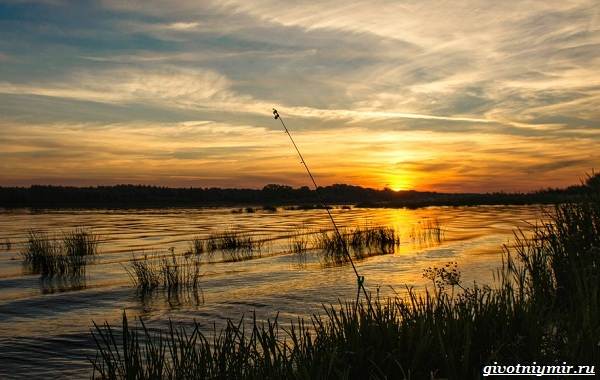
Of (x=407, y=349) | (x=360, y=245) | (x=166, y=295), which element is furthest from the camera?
(x=360, y=245)

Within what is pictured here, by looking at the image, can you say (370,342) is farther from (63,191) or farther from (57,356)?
(63,191)

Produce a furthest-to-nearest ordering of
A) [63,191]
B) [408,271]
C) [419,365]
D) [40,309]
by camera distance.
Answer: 1. [63,191]
2. [408,271]
3. [40,309]
4. [419,365]

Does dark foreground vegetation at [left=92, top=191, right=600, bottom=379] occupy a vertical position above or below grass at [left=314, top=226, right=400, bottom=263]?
above

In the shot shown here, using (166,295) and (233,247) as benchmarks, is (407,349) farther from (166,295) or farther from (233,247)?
(233,247)

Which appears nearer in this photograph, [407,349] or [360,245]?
[407,349]

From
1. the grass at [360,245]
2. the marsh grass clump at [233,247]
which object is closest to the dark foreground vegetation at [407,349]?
the grass at [360,245]

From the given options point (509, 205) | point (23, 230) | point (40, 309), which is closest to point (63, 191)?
point (23, 230)

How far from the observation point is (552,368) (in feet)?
17.2

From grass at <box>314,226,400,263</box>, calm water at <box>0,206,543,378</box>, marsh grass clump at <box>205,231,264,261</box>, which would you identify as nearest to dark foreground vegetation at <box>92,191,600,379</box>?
calm water at <box>0,206,543,378</box>

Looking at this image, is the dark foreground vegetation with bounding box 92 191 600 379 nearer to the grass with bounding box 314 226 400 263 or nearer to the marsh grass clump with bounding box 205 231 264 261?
the grass with bounding box 314 226 400 263

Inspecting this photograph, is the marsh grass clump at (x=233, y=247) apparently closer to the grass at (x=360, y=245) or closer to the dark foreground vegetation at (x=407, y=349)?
the grass at (x=360, y=245)

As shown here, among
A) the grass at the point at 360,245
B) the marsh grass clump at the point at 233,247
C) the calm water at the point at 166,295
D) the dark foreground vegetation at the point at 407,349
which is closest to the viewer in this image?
the dark foreground vegetation at the point at 407,349

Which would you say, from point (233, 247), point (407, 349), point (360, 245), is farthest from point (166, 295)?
point (360, 245)

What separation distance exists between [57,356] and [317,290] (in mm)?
8128
